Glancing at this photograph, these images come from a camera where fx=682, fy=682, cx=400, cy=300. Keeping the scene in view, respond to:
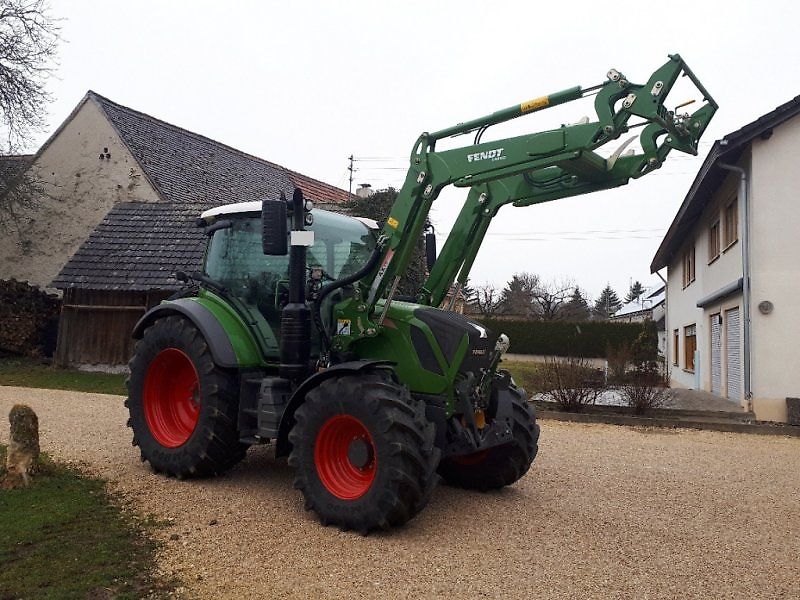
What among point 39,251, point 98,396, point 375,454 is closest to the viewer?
point 375,454

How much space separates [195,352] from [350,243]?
1.64 meters

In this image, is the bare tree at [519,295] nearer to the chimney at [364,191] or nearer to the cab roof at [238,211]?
the chimney at [364,191]

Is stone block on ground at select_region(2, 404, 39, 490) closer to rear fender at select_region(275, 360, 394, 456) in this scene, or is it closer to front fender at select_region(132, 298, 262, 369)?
front fender at select_region(132, 298, 262, 369)

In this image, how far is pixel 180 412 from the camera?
21.2ft

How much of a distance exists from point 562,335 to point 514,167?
29610 millimetres

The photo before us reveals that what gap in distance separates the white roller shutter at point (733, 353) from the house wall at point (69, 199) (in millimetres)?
14334

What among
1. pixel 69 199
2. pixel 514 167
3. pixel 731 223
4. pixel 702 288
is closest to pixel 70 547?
pixel 514 167

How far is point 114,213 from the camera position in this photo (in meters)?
17.0

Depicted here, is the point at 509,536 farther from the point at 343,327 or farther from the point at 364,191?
the point at 364,191

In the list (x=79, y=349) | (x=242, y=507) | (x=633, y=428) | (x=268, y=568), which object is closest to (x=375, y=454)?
(x=268, y=568)

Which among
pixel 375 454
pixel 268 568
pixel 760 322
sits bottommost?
pixel 268 568

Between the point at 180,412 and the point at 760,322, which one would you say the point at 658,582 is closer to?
the point at 180,412

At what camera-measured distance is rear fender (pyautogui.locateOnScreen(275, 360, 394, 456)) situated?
4828mm

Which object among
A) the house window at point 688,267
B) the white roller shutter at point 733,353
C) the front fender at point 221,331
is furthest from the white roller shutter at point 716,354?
the front fender at point 221,331
